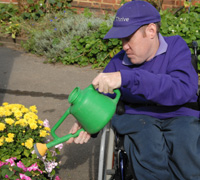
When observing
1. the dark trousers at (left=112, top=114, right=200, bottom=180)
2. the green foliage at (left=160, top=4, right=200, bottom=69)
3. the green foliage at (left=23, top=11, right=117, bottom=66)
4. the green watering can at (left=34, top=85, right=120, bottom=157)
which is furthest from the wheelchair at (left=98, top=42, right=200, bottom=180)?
the green foliage at (left=23, top=11, right=117, bottom=66)

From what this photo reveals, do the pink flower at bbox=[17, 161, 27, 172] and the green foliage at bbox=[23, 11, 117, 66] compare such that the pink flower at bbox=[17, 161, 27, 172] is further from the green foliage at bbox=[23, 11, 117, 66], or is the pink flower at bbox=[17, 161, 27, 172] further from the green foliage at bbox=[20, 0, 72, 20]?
the green foliage at bbox=[20, 0, 72, 20]

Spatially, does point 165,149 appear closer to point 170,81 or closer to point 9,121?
point 170,81

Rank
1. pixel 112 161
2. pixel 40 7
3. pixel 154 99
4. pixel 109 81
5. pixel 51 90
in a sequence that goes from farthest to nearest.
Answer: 1. pixel 40 7
2. pixel 51 90
3. pixel 112 161
4. pixel 154 99
5. pixel 109 81

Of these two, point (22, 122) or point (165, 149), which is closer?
point (165, 149)

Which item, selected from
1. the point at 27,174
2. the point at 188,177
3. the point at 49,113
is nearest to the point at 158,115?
the point at 188,177

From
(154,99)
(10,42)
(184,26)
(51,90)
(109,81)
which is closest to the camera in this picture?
(109,81)

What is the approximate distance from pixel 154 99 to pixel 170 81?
0.13 m

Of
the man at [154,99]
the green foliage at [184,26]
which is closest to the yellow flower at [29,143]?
the man at [154,99]

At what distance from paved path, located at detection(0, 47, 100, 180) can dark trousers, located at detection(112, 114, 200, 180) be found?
115 centimetres

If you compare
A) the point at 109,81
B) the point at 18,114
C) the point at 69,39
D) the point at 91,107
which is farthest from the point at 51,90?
the point at 109,81

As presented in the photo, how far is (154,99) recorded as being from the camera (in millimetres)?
1869

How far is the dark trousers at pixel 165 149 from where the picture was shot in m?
1.85

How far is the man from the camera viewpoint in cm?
182

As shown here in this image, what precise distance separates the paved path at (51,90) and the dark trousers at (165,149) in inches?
45.3
